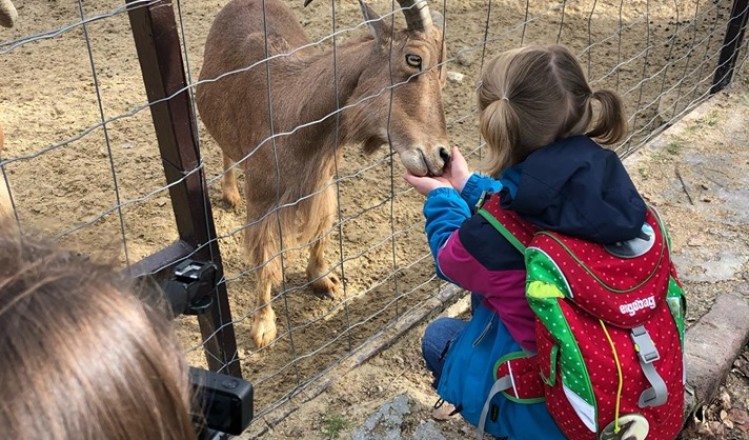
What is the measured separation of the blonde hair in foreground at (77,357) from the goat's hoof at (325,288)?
2.97 metres

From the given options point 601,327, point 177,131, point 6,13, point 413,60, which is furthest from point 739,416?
point 6,13

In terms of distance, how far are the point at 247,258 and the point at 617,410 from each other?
89.3 inches

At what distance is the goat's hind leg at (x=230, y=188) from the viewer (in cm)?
467

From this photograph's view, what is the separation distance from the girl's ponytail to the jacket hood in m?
0.22

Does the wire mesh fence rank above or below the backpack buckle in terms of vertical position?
below

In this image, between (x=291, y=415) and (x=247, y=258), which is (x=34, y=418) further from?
(x=247, y=258)

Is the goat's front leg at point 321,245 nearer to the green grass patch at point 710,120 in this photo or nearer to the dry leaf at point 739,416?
the dry leaf at point 739,416

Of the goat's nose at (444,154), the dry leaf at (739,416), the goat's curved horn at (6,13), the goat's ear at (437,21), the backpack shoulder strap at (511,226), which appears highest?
the goat's curved horn at (6,13)

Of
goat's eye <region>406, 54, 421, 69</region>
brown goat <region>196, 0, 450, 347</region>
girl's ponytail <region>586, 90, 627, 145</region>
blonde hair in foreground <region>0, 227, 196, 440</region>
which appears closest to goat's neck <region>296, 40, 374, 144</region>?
brown goat <region>196, 0, 450, 347</region>

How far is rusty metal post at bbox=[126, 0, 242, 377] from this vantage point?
6.90 feet

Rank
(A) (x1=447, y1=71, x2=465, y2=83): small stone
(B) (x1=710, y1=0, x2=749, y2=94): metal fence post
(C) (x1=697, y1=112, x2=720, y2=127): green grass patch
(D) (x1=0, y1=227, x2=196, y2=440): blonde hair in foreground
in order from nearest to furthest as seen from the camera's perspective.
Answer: (D) (x1=0, y1=227, x2=196, y2=440): blonde hair in foreground
(C) (x1=697, y1=112, x2=720, y2=127): green grass patch
(B) (x1=710, y1=0, x2=749, y2=94): metal fence post
(A) (x1=447, y1=71, x2=465, y2=83): small stone

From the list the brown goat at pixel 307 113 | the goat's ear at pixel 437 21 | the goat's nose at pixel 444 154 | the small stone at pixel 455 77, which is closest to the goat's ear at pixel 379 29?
the brown goat at pixel 307 113

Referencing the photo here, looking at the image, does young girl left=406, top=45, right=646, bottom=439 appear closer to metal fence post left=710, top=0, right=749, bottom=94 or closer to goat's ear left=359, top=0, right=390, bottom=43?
goat's ear left=359, top=0, right=390, bottom=43

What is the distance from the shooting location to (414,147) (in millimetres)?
3242
